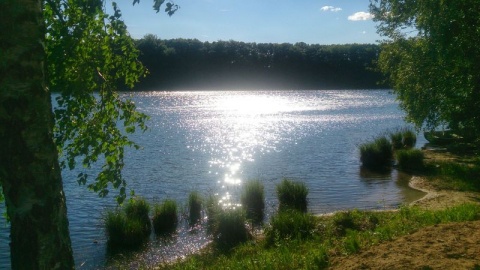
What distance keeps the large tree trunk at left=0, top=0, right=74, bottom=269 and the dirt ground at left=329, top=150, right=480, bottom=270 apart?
4165 mm

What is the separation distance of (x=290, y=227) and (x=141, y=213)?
4.86 meters

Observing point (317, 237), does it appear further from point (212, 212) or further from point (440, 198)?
point (440, 198)

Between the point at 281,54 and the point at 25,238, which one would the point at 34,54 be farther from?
the point at 281,54

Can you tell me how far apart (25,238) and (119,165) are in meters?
2.53

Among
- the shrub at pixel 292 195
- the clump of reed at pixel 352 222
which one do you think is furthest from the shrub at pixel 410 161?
the clump of reed at pixel 352 222

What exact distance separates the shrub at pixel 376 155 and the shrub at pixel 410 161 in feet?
4.85

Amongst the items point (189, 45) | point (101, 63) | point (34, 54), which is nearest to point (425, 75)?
point (101, 63)

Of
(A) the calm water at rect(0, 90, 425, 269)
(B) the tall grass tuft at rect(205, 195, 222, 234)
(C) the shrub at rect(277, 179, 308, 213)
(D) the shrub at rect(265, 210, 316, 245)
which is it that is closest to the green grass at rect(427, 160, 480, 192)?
(A) the calm water at rect(0, 90, 425, 269)

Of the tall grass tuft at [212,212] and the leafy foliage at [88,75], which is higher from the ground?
the leafy foliage at [88,75]

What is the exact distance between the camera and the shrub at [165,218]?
15383mm

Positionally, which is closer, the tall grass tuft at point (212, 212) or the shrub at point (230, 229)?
the shrub at point (230, 229)

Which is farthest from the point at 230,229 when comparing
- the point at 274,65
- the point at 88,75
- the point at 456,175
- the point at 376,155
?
the point at 274,65

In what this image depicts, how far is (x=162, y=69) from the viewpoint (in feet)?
344

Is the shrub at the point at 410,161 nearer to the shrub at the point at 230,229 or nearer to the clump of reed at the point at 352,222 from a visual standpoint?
the clump of reed at the point at 352,222
